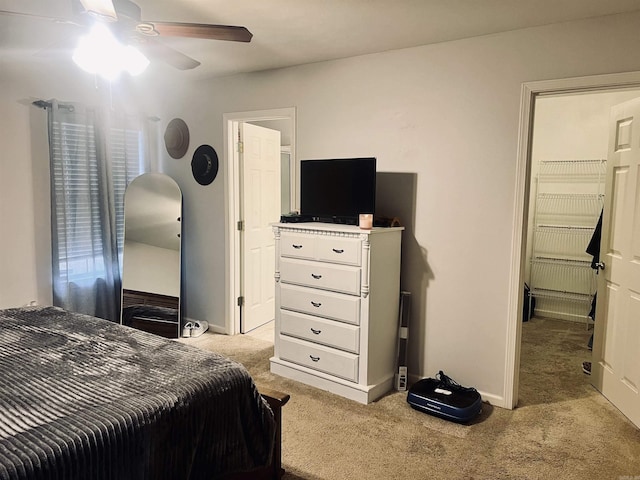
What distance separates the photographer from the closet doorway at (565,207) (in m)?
4.66

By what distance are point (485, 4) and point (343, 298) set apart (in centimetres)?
185

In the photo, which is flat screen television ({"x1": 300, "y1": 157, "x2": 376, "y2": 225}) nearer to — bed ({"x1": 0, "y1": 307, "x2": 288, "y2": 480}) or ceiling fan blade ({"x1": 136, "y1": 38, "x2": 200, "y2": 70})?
ceiling fan blade ({"x1": 136, "y1": 38, "x2": 200, "y2": 70})

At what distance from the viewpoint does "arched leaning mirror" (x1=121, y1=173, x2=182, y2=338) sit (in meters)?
4.07

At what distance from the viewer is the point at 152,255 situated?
412 centimetres

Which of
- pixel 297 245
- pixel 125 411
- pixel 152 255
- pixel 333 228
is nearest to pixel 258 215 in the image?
pixel 152 255

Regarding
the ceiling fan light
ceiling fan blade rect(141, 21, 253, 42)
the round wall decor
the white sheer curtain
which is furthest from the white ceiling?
the round wall decor

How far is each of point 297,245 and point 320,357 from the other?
79 centimetres

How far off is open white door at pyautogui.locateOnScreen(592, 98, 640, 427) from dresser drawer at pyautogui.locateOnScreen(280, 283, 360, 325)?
163cm

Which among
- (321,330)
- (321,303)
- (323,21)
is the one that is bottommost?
(321,330)

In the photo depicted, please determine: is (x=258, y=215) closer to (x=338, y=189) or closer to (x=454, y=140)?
(x=338, y=189)

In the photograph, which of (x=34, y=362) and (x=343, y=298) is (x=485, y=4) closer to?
(x=343, y=298)

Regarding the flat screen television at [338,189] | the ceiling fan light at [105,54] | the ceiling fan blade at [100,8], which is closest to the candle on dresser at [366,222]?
the flat screen television at [338,189]

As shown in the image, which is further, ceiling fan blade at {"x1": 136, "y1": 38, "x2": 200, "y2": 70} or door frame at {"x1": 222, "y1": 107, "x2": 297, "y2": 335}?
door frame at {"x1": 222, "y1": 107, "x2": 297, "y2": 335}

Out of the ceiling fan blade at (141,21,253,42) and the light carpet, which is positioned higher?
the ceiling fan blade at (141,21,253,42)
